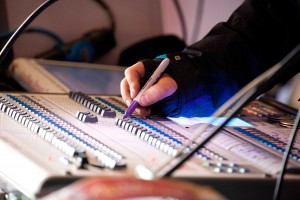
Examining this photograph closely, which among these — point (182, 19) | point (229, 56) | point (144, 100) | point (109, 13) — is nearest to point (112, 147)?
point (144, 100)

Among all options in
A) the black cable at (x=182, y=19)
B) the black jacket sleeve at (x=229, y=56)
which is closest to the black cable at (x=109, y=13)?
the black cable at (x=182, y=19)

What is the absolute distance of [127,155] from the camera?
79cm

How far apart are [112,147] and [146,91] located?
0.22m

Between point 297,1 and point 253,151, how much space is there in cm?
42

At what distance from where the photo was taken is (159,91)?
101cm

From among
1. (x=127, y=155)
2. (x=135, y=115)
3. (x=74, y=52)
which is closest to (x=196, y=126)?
(x=135, y=115)

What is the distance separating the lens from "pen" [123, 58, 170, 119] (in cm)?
100

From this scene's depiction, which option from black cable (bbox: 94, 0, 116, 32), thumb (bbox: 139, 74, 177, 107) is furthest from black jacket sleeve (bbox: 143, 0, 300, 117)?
black cable (bbox: 94, 0, 116, 32)

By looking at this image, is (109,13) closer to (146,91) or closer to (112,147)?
(146,91)

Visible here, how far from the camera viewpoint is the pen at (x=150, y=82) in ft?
3.28

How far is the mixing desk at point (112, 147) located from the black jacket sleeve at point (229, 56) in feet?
0.23

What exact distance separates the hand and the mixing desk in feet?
0.09

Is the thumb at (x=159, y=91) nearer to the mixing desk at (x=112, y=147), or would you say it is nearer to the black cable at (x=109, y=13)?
the mixing desk at (x=112, y=147)

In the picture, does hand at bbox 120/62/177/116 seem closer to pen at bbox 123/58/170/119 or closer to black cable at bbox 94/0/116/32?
pen at bbox 123/58/170/119
